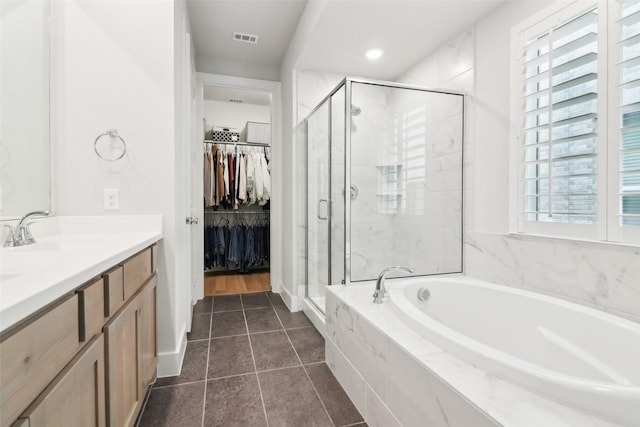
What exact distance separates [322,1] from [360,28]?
12.9 inches

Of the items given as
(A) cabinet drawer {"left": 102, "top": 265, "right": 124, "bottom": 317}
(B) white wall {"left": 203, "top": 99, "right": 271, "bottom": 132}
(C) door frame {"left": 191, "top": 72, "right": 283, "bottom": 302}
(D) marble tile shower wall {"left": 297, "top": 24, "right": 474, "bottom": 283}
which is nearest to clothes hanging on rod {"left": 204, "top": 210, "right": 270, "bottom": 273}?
(C) door frame {"left": 191, "top": 72, "right": 283, "bottom": 302}

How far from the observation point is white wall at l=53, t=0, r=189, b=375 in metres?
1.66

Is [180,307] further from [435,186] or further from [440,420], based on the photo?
[435,186]

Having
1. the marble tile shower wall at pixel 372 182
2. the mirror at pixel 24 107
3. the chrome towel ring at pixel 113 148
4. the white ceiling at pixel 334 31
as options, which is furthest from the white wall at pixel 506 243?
the mirror at pixel 24 107

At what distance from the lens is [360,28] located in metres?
2.17

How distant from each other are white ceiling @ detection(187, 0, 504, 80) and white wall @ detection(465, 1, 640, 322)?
0.27 metres

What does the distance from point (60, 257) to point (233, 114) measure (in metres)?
4.14

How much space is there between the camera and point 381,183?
8.80 ft

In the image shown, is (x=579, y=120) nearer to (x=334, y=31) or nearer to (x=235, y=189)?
(x=334, y=31)

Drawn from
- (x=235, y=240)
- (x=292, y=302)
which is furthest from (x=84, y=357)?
(x=235, y=240)

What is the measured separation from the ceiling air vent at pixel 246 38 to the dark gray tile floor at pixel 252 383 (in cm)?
255

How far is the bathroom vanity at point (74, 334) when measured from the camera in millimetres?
542

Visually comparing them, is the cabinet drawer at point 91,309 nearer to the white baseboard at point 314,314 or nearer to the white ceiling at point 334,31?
the white baseboard at point 314,314

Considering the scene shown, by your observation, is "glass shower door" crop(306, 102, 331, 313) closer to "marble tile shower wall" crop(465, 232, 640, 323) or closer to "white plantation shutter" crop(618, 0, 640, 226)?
"marble tile shower wall" crop(465, 232, 640, 323)
